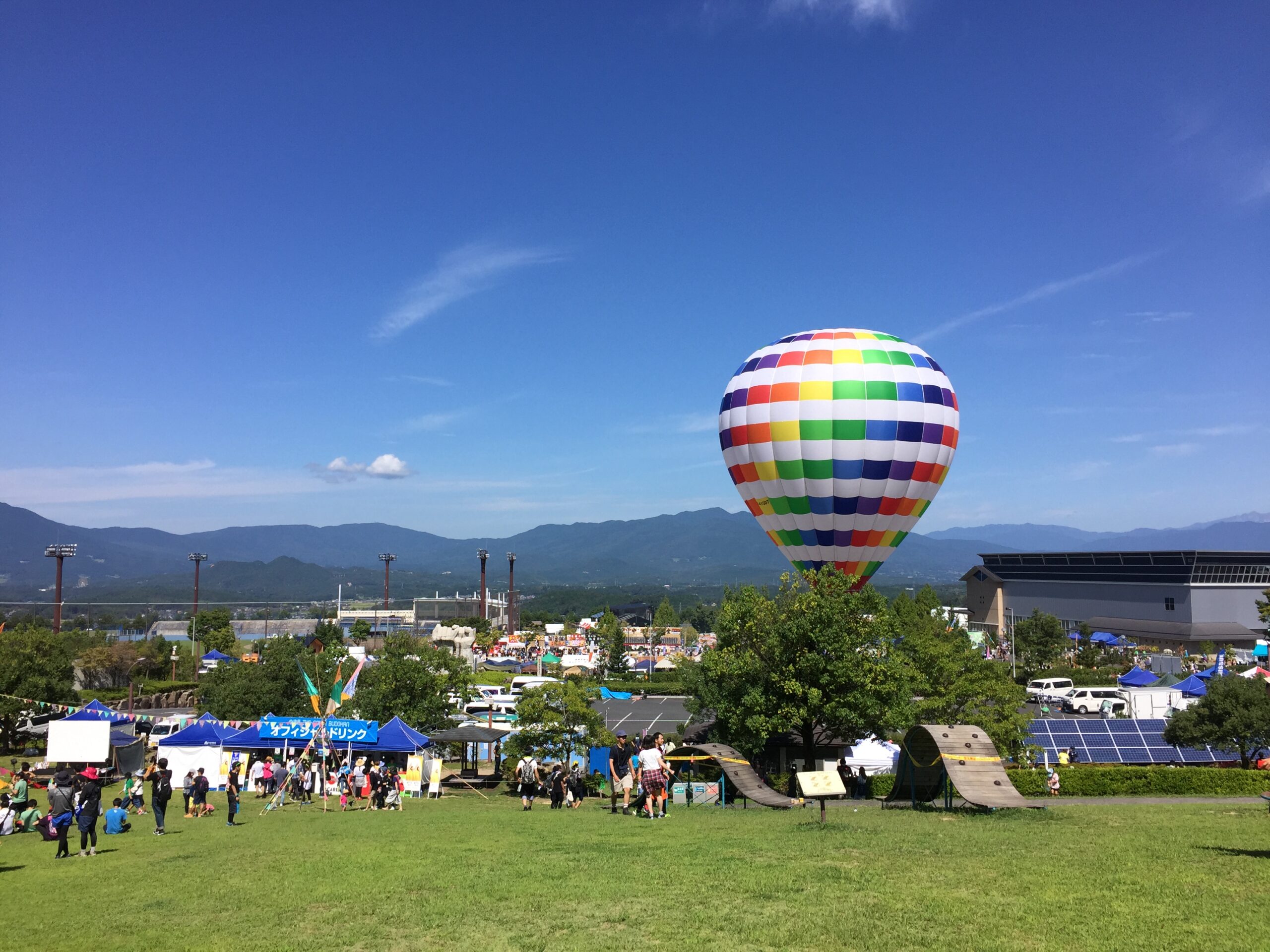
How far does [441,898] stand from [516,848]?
353 cm

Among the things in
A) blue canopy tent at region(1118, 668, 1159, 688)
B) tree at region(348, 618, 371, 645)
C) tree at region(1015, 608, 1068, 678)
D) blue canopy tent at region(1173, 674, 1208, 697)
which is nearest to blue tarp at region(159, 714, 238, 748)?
blue canopy tent at region(1173, 674, 1208, 697)

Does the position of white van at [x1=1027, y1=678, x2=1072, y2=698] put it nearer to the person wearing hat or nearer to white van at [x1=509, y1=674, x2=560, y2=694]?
white van at [x1=509, y1=674, x2=560, y2=694]

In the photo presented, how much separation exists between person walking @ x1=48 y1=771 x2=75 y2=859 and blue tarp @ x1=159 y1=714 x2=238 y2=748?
44.8 ft

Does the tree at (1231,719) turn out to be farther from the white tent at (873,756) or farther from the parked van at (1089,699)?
the parked van at (1089,699)

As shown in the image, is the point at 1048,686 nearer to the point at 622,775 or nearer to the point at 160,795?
the point at 622,775

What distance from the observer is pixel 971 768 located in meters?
19.2

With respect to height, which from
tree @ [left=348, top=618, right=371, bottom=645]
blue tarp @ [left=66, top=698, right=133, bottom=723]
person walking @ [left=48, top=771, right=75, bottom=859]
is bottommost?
tree @ [left=348, top=618, right=371, bottom=645]

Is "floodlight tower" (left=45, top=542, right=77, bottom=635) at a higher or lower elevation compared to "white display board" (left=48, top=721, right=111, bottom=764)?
higher

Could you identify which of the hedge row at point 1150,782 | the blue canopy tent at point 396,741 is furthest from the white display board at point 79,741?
the hedge row at point 1150,782

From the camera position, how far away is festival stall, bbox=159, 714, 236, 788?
28297 millimetres

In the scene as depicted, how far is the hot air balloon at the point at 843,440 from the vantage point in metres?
38.5

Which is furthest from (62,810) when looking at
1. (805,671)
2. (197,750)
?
(805,671)

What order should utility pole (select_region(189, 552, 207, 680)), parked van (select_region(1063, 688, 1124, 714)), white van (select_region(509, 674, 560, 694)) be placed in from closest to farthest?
parked van (select_region(1063, 688, 1124, 714))
white van (select_region(509, 674, 560, 694))
utility pole (select_region(189, 552, 207, 680))

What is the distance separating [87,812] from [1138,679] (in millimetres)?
60966
